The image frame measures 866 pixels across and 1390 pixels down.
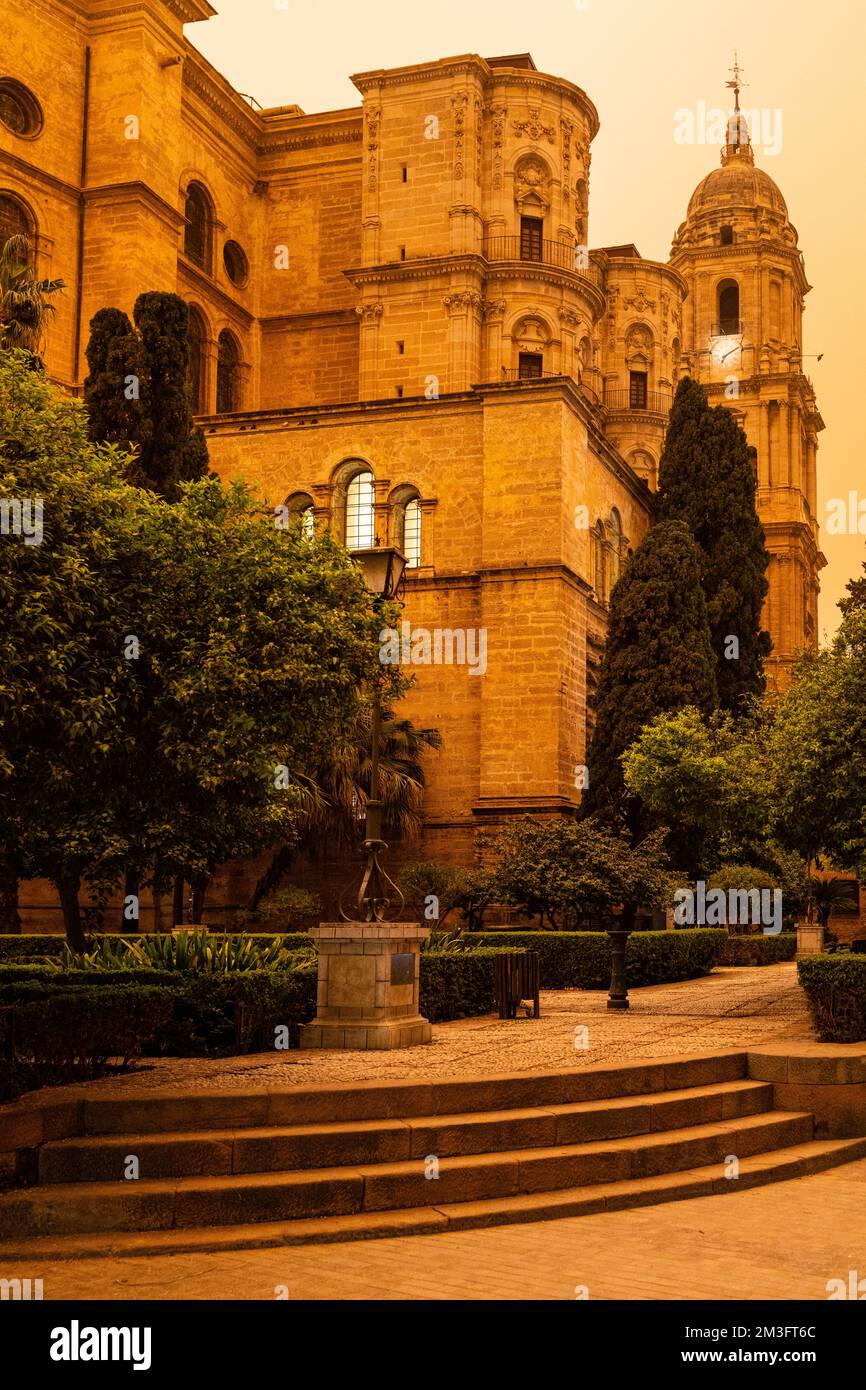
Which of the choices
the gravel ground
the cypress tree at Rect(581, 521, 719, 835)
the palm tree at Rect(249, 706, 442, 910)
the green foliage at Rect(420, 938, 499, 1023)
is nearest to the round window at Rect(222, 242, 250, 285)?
the palm tree at Rect(249, 706, 442, 910)

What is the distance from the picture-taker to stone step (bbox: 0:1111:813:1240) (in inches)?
328

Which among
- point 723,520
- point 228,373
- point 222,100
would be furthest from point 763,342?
point 222,100

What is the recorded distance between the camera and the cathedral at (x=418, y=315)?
31.9 metres

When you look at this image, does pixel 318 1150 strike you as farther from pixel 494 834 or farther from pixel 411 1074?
pixel 494 834

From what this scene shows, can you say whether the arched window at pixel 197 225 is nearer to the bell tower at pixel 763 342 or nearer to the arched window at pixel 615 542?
the arched window at pixel 615 542

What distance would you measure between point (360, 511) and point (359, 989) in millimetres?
22378

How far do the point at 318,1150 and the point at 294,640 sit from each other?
12.0ft

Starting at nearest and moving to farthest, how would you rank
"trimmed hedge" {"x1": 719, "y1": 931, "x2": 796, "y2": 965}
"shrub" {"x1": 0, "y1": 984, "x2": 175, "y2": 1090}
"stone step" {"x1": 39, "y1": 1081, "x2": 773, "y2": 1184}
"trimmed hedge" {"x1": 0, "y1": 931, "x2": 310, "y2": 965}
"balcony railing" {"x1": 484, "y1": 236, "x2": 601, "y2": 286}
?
1. "stone step" {"x1": 39, "y1": 1081, "x2": 773, "y2": 1184}
2. "shrub" {"x1": 0, "y1": 984, "x2": 175, "y2": 1090}
3. "trimmed hedge" {"x1": 0, "y1": 931, "x2": 310, "y2": 965}
4. "trimmed hedge" {"x1": 719, "y1": 931, "x2": 796, "y2": 965}
5. "balcony railing" {"x1": 484, "y1": 236, "x2": 601, "y2": 286}

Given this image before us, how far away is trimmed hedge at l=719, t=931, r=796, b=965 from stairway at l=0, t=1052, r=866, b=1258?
64.6 feet

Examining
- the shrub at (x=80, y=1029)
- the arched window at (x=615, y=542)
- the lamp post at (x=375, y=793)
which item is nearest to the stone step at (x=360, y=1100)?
the shrub at (x=80, y=1029)

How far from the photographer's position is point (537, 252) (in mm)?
43562

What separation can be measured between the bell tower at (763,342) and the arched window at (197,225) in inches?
1065

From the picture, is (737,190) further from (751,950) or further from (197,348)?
(751,950)

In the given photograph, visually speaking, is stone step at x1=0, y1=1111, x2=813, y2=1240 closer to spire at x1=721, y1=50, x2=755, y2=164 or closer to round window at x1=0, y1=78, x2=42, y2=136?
round window at x1=0, y1=78, x2=42, y2=136
